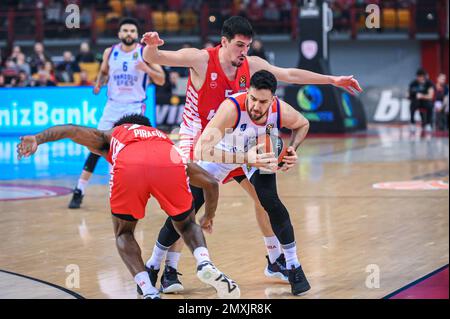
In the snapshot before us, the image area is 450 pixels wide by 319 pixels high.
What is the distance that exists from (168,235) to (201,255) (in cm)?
94

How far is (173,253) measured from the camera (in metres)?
7.67

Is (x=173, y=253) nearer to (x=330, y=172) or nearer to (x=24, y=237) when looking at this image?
(x=24, y=237)

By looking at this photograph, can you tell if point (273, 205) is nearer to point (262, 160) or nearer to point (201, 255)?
point (262, 160)

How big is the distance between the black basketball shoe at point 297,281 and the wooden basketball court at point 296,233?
7 cm

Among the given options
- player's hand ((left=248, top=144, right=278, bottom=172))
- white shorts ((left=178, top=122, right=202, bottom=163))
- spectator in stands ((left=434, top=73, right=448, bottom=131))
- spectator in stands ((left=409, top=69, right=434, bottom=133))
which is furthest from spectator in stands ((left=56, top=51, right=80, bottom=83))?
player's hand ((left=248, top=144, right=278, bottom=172))

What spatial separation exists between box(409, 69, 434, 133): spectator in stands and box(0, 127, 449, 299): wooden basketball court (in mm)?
9989

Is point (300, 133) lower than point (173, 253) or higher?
higher

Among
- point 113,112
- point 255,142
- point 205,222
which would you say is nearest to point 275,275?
point 205,222

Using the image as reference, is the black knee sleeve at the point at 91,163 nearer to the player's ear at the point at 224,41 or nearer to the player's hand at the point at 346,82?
the player's ear at the point at 224,41

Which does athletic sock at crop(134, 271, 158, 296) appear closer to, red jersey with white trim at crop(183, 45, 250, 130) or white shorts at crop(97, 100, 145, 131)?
red jersey with white trim at crop(183, 45, 250, 130)

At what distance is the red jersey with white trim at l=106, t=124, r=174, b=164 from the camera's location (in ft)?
22.2

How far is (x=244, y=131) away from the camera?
729cm
